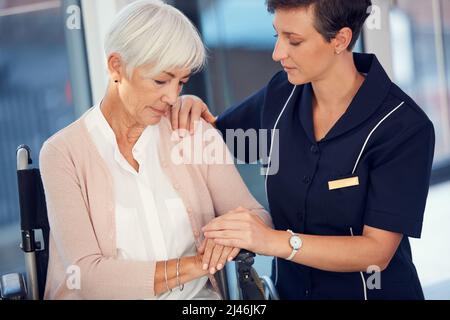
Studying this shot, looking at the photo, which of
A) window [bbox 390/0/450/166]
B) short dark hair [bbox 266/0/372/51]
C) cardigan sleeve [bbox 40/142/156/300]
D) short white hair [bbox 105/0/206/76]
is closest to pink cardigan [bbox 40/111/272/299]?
cardigan sleeve [bbox 40/142/156/300]

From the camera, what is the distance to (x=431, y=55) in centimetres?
245

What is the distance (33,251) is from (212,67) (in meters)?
0.94

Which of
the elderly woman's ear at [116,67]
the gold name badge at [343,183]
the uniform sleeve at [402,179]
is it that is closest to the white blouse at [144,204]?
the elderly woman's ear at [116,67]

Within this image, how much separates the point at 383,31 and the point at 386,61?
11 centimetres

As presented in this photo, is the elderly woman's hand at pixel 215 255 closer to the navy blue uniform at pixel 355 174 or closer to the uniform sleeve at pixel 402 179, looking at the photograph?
the navy blue uniform at pixel 355 174

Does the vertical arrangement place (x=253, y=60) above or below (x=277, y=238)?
above

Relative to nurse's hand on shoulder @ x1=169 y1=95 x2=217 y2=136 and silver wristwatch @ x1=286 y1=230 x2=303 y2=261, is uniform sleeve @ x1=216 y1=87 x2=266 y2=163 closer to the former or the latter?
nurse's hand on shoulder @ x1=169 y1=95 x2=217 y2=136

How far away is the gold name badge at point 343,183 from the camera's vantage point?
1.59 meters

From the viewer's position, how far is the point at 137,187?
1.63m

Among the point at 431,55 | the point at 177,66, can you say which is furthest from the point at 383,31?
the point at 177,66

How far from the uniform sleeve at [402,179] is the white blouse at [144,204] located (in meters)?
0.49
